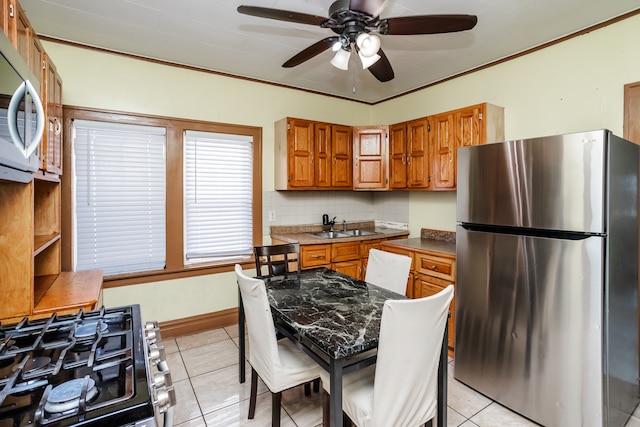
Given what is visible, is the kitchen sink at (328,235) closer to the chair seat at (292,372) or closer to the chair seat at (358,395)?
the chair seat at (292,372)

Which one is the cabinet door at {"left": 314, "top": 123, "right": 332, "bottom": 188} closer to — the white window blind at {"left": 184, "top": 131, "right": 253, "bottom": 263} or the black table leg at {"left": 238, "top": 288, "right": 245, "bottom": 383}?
the white window blind at {"left": 184, "top": 131, "right": 253, "bottom": 263}

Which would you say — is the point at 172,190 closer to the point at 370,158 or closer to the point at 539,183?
the point at 370,158

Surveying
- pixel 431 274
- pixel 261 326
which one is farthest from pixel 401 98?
pixel 261 326

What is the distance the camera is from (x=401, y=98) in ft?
13.3

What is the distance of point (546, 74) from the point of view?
2727 millimetres

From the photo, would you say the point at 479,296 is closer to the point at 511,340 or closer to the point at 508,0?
the point at 511,340

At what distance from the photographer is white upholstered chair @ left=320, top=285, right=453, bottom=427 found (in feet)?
4.24

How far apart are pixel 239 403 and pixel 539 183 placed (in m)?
Result: 2.38

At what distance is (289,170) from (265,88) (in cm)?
102

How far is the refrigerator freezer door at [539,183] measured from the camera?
1671mm

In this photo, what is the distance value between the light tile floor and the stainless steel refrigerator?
0.39 feet

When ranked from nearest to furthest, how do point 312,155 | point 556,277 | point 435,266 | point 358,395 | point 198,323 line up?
point 358,395, point 556,277, point 435,266, point 198,323, point 312,155

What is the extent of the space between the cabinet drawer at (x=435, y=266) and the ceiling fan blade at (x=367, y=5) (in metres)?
1.99

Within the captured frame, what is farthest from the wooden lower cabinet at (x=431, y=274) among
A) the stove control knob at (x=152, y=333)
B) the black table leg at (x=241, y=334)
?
the stove control knob at (x=152, y=333)
